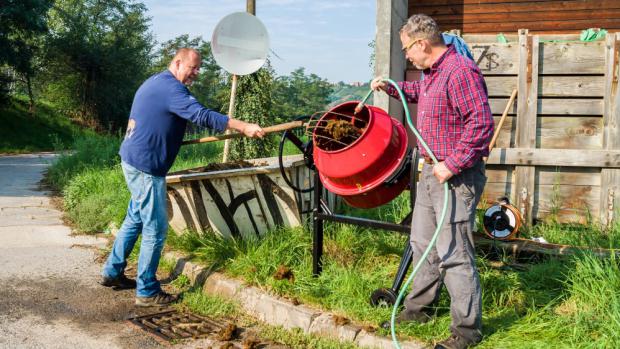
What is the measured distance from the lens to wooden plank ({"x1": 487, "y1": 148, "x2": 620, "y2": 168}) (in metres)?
5.70

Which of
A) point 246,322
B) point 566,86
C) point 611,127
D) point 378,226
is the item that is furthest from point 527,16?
point 246,322

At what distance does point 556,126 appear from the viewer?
5906 mm

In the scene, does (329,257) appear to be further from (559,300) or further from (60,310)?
(60,310)

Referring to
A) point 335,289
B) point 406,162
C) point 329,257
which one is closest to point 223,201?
point 329,257

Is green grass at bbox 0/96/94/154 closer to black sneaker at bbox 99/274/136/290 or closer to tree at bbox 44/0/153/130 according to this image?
tree at bbox 44/0/153/130

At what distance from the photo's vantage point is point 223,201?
5297 millimetres

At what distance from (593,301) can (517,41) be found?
3.40 meters

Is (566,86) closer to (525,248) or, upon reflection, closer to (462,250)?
(525,248)

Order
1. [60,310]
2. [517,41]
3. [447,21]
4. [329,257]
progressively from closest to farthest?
[60,310] < [329,257] < [517,41] < [447,21]

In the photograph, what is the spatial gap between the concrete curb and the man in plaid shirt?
0.41m

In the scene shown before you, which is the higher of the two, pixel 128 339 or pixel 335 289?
pixel 335 289

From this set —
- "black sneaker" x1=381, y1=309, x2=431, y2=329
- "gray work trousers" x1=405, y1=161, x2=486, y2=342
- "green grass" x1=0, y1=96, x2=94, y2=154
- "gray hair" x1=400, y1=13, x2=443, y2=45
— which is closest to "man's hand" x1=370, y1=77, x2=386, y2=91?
"gray hair" x1=400, y1=13, x2=443, y2=45

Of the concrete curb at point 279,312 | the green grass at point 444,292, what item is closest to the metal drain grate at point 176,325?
the green grass at point 444,292

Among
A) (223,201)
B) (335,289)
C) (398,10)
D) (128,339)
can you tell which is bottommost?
(128,339)
